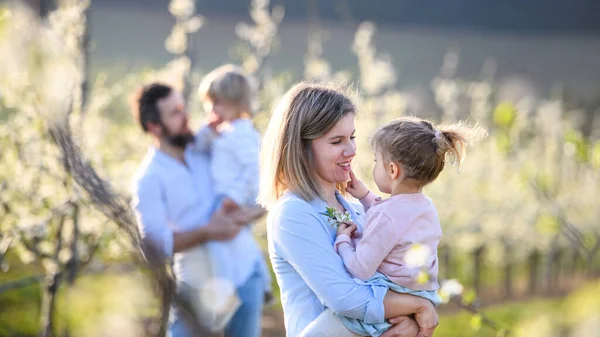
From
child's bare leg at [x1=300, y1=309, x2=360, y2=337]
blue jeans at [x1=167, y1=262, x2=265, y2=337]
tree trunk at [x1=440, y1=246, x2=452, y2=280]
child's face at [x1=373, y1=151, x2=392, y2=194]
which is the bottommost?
tree trunk at [x1=440, y1=246, x2=452, y2=280]

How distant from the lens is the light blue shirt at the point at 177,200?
12.1ft

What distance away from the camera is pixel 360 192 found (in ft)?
8.55

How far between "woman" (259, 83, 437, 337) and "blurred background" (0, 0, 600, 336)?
12.6 inches

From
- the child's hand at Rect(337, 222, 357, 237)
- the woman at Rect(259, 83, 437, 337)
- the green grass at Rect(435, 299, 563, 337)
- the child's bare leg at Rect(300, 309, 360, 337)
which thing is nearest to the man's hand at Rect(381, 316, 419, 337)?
the woman at Rect(259, 83, 437, 337)

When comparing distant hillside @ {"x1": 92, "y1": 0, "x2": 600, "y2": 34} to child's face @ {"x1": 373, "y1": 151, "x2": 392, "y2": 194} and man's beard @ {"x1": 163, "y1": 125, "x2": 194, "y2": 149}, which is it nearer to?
man's beard @ {"x1": 163, "y1": 125, "x2": 194, "y2": 149}

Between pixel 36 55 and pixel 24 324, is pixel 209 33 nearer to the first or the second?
pixel 24 324

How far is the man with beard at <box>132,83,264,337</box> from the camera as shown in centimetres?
372

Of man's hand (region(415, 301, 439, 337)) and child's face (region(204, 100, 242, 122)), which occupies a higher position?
child's face (region(204, 100, 242, 122))

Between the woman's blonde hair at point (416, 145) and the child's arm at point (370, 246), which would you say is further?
the woman's blonde hair at point (416, 145)

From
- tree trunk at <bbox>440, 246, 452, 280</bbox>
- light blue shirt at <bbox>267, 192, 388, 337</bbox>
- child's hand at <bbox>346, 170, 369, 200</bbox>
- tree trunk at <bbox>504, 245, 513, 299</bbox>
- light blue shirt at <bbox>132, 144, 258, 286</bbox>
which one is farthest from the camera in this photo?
tree trunk at <bbox>504, 245, 513, 299</bbox>

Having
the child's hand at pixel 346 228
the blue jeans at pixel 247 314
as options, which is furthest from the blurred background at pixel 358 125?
the blue jeans at pixel 247 314

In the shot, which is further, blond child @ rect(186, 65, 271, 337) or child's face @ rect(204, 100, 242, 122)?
child's face @ rect(204, 100, 242, 122)

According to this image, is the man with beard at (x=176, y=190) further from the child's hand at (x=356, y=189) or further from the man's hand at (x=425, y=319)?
the man's hand at (x=425, y=319)

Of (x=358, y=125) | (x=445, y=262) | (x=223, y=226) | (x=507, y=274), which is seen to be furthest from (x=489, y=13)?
(x=223, y=226)
